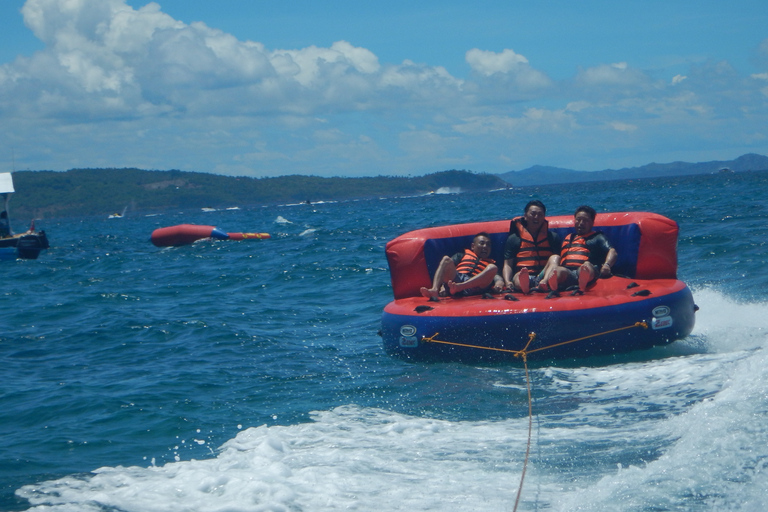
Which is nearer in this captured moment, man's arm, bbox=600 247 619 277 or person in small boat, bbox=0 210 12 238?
man's arm, bbox=600 247 619 277

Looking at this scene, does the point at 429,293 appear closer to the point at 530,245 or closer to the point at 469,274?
the point at 469,274

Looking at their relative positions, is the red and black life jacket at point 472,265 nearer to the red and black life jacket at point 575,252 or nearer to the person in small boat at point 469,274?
the person in small boat at point 469,274

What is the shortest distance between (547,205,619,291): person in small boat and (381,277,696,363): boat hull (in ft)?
0.48

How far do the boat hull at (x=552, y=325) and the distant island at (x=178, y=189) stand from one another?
97180 millimetres

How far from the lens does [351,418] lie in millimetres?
4672

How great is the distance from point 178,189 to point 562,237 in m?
108

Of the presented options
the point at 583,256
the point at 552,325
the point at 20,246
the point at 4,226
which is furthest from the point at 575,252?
the point at 4,226

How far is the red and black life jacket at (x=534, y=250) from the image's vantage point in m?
6.46

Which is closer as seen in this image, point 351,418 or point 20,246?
point 351,418

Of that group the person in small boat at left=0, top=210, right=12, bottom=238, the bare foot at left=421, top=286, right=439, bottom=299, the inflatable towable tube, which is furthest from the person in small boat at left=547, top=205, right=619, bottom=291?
the person in small boat at left=0, top=210, right=12, bottom=238

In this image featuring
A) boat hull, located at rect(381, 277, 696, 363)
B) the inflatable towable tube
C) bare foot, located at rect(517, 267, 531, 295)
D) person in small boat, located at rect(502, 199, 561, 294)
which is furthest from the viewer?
the inflatable towable tube

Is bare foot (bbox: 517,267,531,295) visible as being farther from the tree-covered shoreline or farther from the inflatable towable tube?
the tree-covered shoreline

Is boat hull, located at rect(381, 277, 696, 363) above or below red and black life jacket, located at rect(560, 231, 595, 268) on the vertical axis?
below

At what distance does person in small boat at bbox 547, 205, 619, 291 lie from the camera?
19.5 feet
